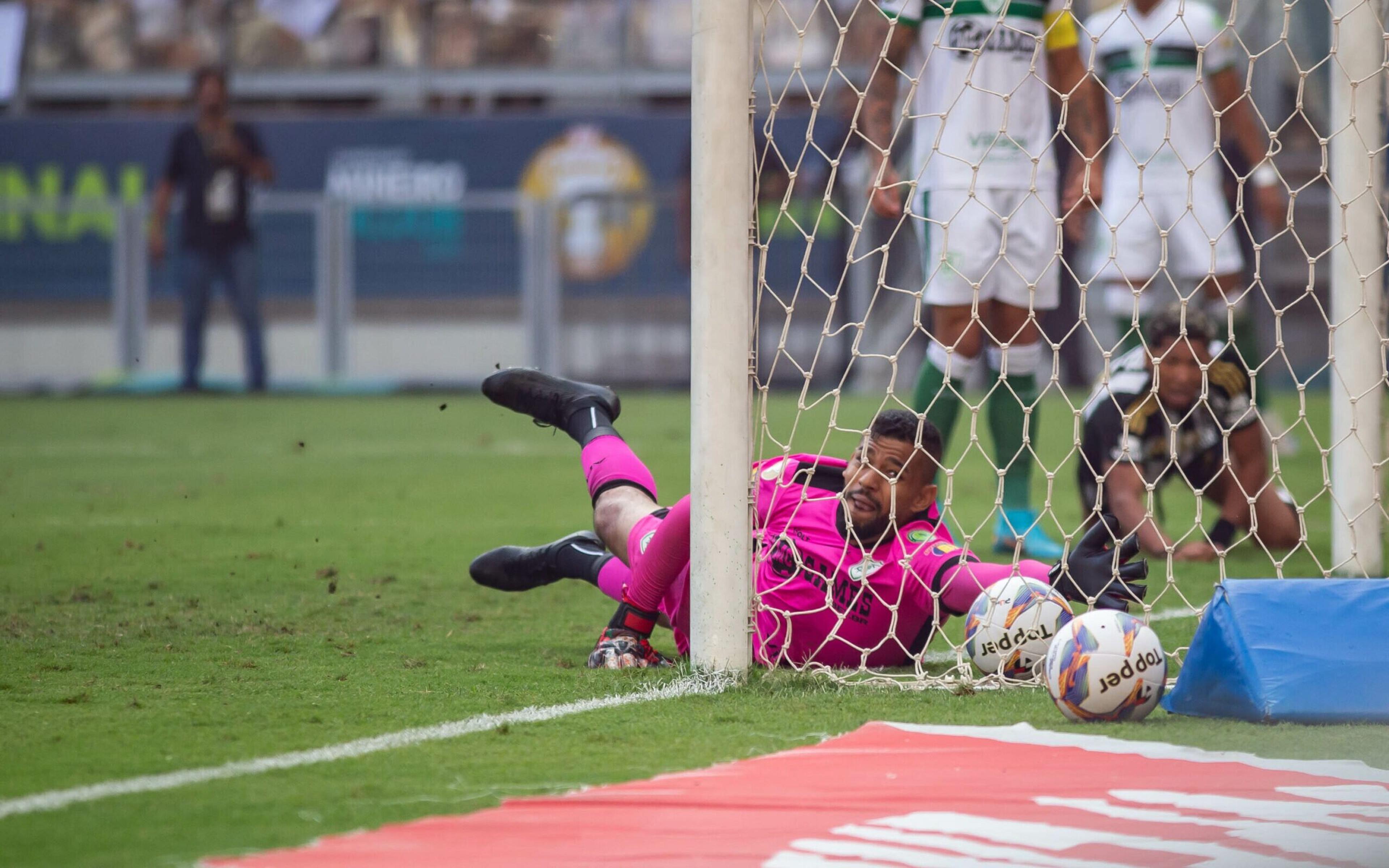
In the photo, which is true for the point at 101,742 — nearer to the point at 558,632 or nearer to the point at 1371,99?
the point at 558,632

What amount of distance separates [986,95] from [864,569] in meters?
2.28

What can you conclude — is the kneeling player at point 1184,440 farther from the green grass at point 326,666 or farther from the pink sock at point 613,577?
the pink sock at point 613,577

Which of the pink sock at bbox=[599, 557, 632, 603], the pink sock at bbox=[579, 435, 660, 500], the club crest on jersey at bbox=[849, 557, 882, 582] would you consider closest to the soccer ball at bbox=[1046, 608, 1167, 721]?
the club crest on jersey at bbox=[849, 557, 882, 582]

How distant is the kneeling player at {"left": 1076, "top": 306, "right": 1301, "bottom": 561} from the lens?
198 inches

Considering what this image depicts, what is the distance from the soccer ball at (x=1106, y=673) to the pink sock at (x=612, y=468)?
1359 millimetres

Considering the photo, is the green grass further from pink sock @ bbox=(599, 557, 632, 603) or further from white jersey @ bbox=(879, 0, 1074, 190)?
white jersey @ bbox=(879, 0, 1074, 190)

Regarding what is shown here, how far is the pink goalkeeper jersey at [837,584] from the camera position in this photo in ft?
11.5

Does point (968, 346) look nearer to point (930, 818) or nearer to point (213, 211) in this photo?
point (930, 818)

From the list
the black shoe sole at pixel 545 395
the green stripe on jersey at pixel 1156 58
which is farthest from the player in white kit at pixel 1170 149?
the black shoe sole at pixel 545 395

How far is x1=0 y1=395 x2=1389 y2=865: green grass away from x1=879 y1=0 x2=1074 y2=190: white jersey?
1167mm

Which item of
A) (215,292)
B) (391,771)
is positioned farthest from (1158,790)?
(215,292)

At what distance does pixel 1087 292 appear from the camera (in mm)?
6113

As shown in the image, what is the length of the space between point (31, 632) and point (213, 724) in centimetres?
126

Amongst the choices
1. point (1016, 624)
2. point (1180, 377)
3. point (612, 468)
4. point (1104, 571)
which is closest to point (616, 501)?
point (612, 468)
